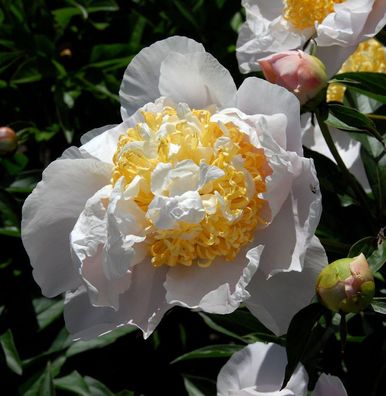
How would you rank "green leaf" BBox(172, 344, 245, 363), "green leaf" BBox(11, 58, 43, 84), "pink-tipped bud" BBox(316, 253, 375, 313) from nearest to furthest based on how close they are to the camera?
"pink-tipped bud" BBox(316, 253, 375, 313), "green leaf" BBox(172, 344, 245, 363), "green leaf" BBox(11, 58, 43, 84)

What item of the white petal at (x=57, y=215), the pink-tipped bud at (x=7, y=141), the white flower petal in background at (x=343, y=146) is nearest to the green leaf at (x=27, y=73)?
the pink-tipped bud at (x=7, y=141)

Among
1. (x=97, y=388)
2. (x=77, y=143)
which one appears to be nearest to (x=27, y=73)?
(x=77, y=143)

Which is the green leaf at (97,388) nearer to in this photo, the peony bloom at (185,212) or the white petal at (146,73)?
the peony bloom at (185,212)

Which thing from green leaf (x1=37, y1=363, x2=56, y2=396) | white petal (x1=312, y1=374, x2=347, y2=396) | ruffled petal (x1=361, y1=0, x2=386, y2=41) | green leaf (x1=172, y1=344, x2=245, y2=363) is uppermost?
ruffled petal (x1=361, y1=0, x2=386, y2=41)

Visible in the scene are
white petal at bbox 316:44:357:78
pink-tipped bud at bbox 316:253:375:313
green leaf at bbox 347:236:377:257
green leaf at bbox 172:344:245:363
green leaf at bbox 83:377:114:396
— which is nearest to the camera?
pink-tipped bud at bbox 316:253:375:313

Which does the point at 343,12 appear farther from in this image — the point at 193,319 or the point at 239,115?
the point at 193,319

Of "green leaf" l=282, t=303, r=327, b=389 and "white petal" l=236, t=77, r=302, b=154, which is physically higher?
"white petal" l=236, t=77, r=302, b=154

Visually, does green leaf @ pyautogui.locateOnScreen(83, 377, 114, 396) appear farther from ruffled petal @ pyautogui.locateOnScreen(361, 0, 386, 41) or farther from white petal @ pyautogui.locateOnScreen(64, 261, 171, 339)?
ruffled petal @ pyautogui.locateOnScreen(361, 0, 386, 41)

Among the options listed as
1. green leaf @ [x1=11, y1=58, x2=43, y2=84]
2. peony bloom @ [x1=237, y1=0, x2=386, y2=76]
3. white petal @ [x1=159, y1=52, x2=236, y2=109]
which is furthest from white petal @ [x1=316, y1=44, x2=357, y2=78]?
green leaf @ [x1=11, y1=58, x2=43, y2=84]
